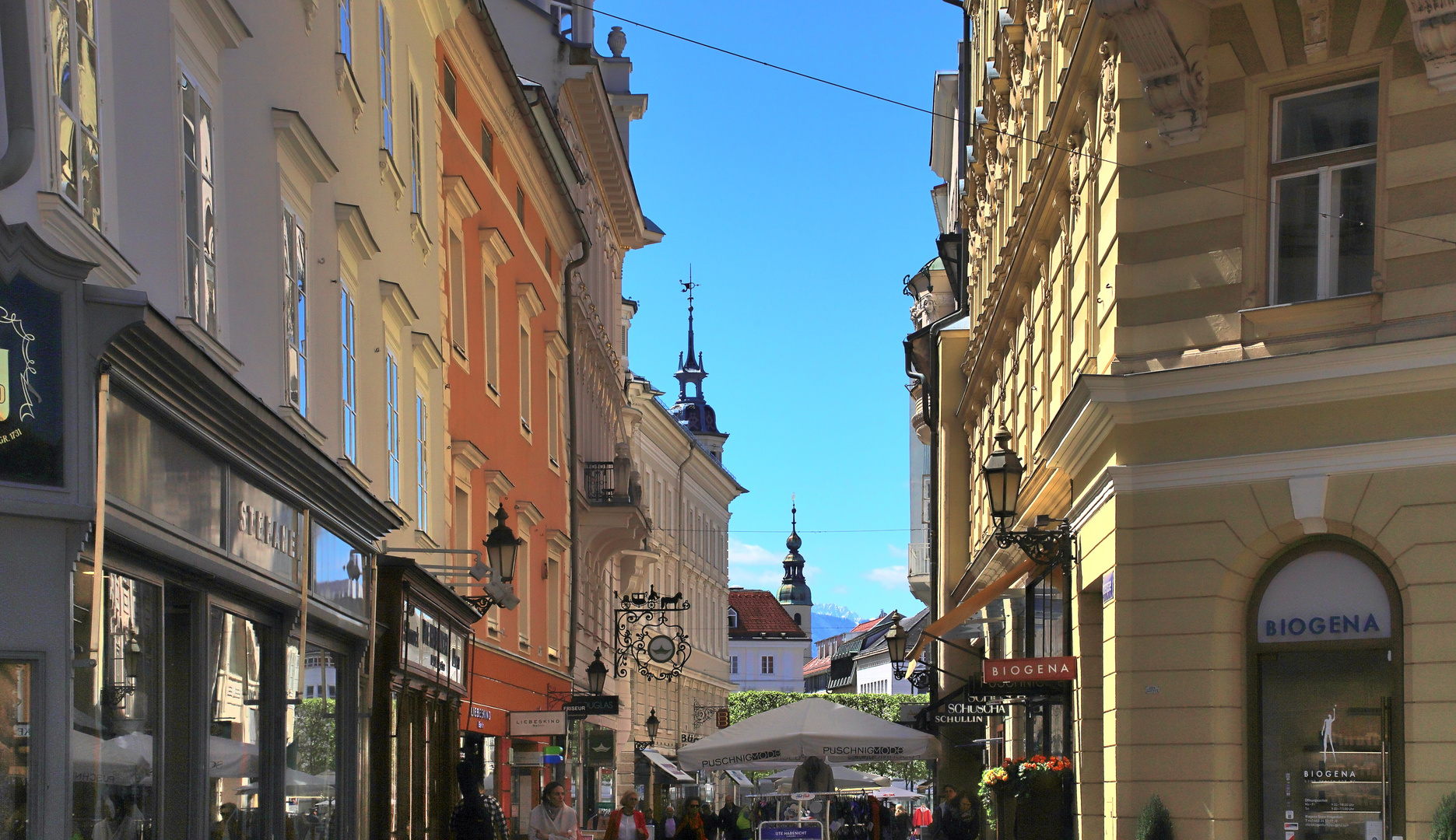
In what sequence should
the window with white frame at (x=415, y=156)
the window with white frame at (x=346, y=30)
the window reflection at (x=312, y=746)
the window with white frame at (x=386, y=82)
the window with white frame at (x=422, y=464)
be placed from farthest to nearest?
the window with white frame at (x=415, y=156) → the window with white frame at (x=422, y=464) → the window with white frame at (x=386, y=82) → the window with white frame at (x=346, y=30) → the window reflection at (x=312, y=746)

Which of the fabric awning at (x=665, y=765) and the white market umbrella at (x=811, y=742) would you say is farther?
the fabric awning at (x=665, y=765)

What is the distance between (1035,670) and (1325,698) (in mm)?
3189

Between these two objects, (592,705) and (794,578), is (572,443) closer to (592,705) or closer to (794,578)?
(592,705)

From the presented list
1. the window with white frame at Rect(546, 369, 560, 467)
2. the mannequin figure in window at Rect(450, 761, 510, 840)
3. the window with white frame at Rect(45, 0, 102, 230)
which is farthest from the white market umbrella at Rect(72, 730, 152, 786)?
the window with white frame at Rect(546, 369, 560, 467)

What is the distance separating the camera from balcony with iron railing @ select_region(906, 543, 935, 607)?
39.0m

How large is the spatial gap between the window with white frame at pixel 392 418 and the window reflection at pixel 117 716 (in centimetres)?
724

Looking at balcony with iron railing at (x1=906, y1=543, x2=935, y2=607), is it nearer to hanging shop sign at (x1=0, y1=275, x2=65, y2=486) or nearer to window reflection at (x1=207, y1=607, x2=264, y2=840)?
window reflection at (x1=207, y1=607, x2=264, y2=840)

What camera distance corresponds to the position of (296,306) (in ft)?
38.8

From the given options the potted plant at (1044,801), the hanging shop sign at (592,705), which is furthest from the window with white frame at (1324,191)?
the hanging shop sign at (592,705)

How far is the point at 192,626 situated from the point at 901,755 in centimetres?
1104

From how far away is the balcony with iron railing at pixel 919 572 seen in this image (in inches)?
1537

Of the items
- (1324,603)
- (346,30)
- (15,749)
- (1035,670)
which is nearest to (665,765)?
(1035,670)

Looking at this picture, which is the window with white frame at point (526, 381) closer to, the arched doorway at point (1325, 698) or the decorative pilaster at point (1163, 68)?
the decorative pilaster at point (1163, 68)

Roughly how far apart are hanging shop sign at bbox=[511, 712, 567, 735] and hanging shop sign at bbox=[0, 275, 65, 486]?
624 inches
